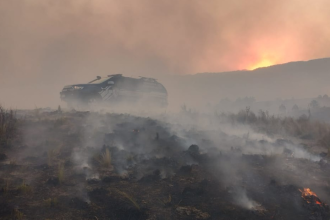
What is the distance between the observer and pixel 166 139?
790cm

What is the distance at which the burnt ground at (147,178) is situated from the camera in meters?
3.92

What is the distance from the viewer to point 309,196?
Answer: 419cm

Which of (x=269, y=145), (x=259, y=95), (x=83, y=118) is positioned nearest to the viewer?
(x=269, y=145)

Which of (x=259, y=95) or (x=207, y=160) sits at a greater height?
(x=259, y=95)

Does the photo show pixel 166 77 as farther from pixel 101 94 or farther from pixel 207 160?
pixel 207 160

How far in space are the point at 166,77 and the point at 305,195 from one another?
6022 centimetres

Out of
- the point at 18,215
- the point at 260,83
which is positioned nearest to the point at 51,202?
the point at 18,215

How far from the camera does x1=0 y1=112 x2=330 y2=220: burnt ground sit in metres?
3.92

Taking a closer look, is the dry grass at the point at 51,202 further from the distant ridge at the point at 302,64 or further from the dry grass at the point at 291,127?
the distant ridge at the point at 302,64

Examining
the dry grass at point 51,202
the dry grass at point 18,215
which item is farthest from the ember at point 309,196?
the dry grass at point 18,215

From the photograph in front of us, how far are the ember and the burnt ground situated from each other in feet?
0.24

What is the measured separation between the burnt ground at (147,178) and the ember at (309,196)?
72mm

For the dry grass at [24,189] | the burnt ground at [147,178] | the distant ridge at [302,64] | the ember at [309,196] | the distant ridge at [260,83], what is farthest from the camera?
the distant ridge at [302,64]

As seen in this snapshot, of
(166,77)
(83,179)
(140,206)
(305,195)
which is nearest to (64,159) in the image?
(83,179)
